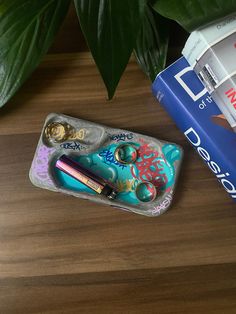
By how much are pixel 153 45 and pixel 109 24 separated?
5.0 inches

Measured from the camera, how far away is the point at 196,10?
18.4 inches

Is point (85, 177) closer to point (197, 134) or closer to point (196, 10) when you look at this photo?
point (197, 134)

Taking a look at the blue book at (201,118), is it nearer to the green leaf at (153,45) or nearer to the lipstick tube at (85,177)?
the green leaf at (153,45)

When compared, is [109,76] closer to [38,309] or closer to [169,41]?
[169,41]

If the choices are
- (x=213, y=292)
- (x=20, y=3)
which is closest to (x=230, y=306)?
(x=213, y=292)

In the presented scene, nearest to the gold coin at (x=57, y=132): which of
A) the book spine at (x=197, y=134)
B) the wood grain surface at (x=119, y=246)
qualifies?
the wood grain surface at (x=119, y=246)

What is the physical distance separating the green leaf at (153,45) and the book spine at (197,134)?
27 mm

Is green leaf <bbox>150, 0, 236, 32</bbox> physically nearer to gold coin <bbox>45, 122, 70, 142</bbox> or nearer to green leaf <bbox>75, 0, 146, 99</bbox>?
green leaf <bbox>75, 0, 146, 99</bbox>

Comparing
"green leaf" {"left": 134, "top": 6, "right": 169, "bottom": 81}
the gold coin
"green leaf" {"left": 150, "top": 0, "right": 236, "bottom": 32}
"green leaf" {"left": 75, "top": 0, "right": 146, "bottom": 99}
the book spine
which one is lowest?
the gold coin

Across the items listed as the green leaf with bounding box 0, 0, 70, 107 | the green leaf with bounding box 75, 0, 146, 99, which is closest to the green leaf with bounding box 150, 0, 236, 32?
the green leaf with bounding box 75, 0, 146, 99

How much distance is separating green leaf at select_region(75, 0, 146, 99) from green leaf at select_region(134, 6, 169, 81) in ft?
0.31

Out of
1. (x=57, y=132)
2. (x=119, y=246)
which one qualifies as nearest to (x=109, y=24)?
(x=57, y=132)

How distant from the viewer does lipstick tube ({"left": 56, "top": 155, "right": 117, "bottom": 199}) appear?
61 centimetres

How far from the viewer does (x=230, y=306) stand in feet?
1.96
